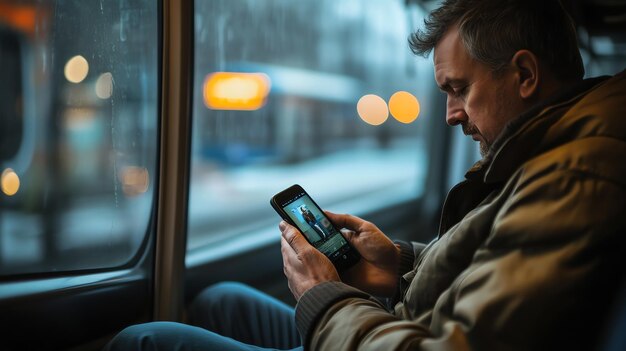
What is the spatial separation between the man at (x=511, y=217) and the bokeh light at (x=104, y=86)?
833mm

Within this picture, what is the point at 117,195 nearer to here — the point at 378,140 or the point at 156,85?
the point at 156,85

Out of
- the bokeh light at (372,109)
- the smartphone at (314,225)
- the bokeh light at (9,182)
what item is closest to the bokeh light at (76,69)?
the bokeh light at (9,182)

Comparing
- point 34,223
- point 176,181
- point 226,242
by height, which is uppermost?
point 176,181

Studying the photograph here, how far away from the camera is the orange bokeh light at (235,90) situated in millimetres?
2688

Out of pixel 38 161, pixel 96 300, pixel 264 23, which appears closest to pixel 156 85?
pixel 38 161

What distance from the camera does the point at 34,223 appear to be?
1760 mm

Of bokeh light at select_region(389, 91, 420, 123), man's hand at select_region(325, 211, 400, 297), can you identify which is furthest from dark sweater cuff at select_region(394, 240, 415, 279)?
bokeh light at select_region(389, 91, 420, 123)

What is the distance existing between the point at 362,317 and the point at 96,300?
99 centimetres

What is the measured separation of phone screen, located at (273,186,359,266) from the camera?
1357 millimetres

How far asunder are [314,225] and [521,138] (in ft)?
1.95

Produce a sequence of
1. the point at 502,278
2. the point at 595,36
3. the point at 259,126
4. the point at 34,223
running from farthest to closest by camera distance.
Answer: the point at 595,36 < the point at 259,126 < the point at 34,223 < the point at 502,278

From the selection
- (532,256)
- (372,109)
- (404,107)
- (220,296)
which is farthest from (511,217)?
(372,109)

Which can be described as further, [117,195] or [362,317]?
[117,195]

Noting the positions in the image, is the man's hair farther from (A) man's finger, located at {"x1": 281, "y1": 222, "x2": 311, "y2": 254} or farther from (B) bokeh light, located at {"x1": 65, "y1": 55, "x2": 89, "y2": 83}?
(B) bokeh light, located at {"x1": 65, "y1": 55, "x2": 89, "y2": 83}
